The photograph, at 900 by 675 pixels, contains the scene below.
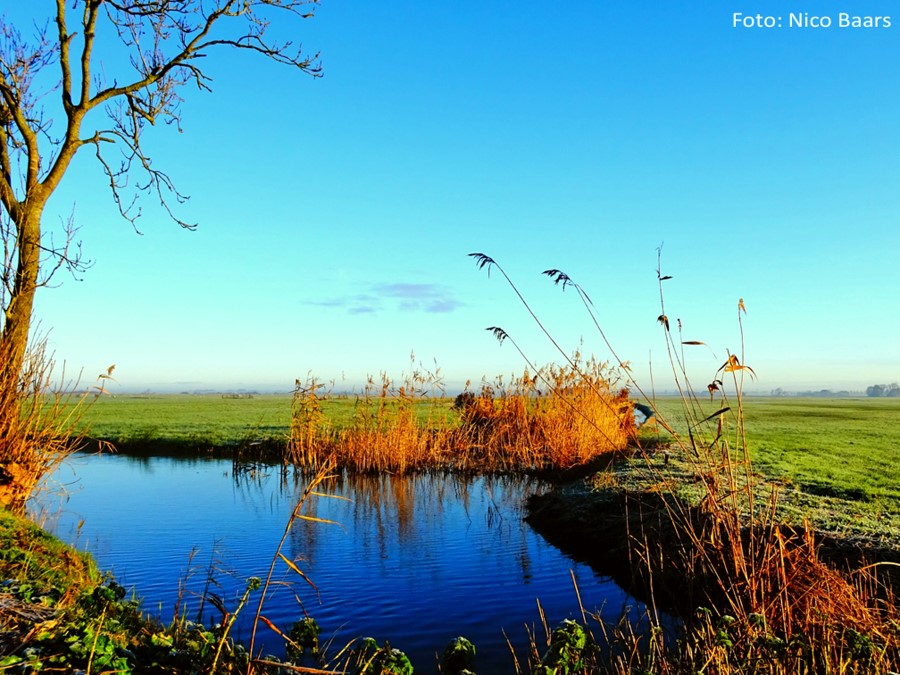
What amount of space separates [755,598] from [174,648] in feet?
11.9

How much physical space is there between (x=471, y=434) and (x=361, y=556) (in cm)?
822

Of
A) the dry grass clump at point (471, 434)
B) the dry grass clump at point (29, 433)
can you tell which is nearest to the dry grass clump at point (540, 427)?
the dry grass clump at point (471, 434)

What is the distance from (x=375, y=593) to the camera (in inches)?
282

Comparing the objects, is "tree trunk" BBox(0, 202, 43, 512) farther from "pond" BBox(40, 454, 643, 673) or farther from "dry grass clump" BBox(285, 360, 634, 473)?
"dry grass clump" BBox(285, 360, 634, 473)

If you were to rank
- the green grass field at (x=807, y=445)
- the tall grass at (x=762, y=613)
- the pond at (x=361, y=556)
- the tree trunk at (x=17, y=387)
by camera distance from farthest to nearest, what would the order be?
the green grass field at (x=807, y=445) < the tree trunk at (x=17, y=387) < the pond at (x=361, y=556) < the tall grass at (x=762, y=613)

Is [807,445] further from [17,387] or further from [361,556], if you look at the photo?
[17,387]

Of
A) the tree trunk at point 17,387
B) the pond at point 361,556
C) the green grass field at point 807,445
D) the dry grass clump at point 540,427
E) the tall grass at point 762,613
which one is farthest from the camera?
the dry grass clump at point 540,427

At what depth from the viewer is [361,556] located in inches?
342

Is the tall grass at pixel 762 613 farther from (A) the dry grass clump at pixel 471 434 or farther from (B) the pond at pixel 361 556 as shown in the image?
(A) the dry grass clump at pixel 471 434

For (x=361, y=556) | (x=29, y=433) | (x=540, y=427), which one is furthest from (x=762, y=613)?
(x=540, y=427)

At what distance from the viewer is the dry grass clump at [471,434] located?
1509 centimetres

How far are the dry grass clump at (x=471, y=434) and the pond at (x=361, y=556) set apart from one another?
0.88m

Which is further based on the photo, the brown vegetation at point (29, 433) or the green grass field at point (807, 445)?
the green grass field at point (807, 445)

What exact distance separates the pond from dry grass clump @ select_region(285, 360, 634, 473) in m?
0.88
